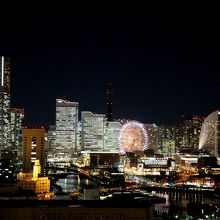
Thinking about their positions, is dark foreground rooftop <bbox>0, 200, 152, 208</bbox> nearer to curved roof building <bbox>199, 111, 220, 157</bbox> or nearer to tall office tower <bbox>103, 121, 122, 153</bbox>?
curved roof building <bbox>199, 111, 220, 157</bbox>

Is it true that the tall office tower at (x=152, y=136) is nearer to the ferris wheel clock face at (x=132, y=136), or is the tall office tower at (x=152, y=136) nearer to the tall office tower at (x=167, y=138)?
the tall office tower at (x=167, y=138)

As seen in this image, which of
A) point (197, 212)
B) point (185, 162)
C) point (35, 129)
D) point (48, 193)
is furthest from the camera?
point (185, 162)

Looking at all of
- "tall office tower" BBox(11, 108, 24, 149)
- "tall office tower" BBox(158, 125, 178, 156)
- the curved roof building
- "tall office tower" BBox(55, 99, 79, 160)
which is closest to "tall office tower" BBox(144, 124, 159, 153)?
"tall office tower" BBox(158, 125, 178, 156)

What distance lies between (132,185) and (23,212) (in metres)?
13.3

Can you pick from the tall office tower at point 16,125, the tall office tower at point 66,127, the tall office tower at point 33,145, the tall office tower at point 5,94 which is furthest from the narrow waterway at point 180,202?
the tall office tower at point 66,127

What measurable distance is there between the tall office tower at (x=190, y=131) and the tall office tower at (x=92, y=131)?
5.96 m

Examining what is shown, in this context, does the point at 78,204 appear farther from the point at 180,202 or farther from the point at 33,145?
the point at 33,145

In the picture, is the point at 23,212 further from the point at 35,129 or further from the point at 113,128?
the point at 113,128

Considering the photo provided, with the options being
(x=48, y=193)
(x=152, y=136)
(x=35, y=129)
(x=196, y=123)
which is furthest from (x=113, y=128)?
(x=48, y=193)

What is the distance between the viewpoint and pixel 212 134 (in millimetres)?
33312

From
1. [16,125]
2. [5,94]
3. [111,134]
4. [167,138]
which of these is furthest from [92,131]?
[5,94]

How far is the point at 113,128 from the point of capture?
39.7 metres

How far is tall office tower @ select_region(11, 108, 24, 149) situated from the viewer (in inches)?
1214

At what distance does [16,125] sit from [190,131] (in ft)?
47.6
